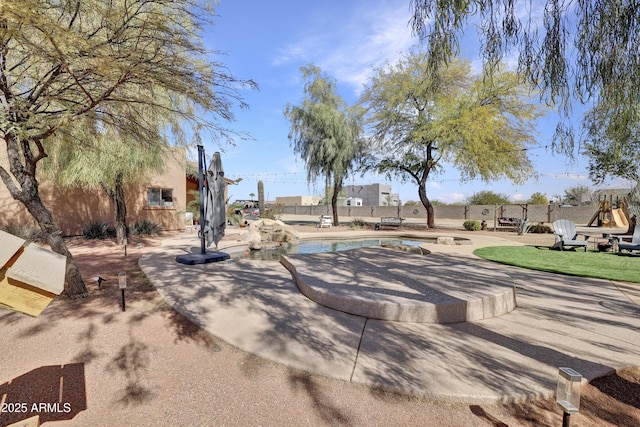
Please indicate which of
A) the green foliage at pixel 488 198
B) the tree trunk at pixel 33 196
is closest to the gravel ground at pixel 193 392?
the tree trunk at pixel 33 196

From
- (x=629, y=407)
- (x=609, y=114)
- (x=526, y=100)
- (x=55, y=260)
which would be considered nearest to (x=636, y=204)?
(x=526, y=100)

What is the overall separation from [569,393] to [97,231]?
16.0m

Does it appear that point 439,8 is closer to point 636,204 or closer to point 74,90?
point 74,90

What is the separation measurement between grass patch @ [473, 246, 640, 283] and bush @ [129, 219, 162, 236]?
48.0ft

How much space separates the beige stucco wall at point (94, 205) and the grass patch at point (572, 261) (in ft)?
38.1

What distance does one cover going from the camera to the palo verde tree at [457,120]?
56.1 ft

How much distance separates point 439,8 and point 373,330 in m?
3.88

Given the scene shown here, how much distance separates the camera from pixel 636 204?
15.6 metres

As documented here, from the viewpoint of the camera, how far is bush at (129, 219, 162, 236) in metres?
14.6

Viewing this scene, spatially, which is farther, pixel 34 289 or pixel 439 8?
pixel 439 8

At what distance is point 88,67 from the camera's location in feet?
14.1

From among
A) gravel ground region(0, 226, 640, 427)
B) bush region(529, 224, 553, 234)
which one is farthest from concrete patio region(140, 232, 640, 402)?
bush region(529, 224, 553, 234)

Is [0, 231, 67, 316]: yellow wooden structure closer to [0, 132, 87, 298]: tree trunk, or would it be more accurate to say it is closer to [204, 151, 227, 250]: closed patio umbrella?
[0, 132, 87, 298]: tree trunk

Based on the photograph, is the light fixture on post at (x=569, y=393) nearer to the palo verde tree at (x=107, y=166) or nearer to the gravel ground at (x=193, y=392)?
the gravel ground at (x=193, y=392)
